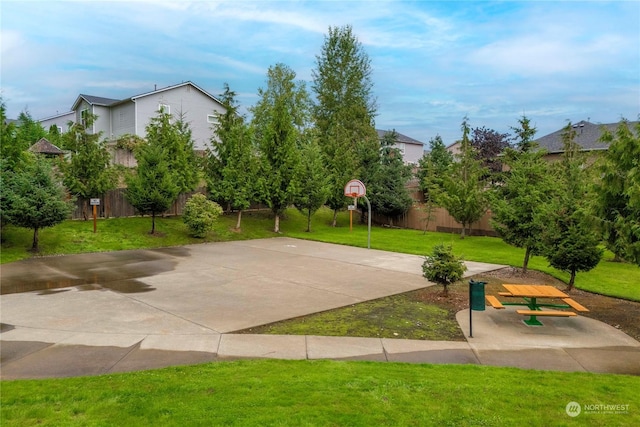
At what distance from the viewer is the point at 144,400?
4.47 m

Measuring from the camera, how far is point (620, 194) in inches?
310

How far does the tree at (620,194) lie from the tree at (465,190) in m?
15.0

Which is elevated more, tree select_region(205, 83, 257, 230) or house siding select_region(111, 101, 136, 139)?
house siding select_region(111, 101, 136, 139)

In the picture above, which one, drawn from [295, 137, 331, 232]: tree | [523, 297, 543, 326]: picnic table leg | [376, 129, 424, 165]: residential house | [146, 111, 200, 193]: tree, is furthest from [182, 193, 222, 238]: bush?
[376, 129, 424, 165]: residential house

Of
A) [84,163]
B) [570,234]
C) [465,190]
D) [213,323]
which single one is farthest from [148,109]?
[570,234]

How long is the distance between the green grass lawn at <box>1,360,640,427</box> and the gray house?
29.1 metres

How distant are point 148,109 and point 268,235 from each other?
17.7 m

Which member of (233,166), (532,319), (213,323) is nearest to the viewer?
(213,323)

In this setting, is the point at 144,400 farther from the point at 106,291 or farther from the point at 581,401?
the point at 106,291

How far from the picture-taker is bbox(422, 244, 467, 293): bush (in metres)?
9.77

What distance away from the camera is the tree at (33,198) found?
47.5 ft

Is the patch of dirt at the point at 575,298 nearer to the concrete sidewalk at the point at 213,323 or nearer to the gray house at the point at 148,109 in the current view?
the concrete sidewalk at the point at 213,323

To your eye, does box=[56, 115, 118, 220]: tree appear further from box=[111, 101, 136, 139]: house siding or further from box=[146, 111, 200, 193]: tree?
box=[111, 101, 136, 139]: house siding

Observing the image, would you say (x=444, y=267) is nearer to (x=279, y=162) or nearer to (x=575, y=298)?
(x=575, y=298)
